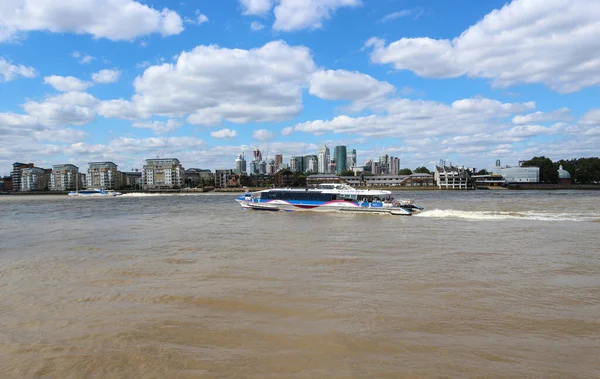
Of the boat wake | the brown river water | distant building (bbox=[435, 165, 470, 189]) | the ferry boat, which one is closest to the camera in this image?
the brown river water

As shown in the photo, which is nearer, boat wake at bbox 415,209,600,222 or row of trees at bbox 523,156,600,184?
boat wake at bbox 415,209,600,222

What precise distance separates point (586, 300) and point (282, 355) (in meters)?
8.51

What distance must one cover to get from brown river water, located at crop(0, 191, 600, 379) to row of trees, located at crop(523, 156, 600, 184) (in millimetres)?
181977

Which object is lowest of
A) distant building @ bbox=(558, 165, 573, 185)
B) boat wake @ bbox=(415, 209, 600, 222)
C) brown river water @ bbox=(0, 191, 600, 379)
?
boat wake @ bbox=(415, 209, 600, 222)

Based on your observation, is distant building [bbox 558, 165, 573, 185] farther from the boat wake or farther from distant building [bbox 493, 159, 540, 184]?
the boat wake

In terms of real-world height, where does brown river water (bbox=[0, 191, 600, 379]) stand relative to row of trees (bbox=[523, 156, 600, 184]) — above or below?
below

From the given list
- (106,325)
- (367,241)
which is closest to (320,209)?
(367,241)

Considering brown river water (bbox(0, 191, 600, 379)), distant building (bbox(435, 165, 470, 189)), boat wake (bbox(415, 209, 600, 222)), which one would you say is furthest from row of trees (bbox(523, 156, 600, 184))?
brown river water (bbox(0, 191, 600, 379))

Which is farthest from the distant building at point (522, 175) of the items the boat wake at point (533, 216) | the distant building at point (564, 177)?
the boat wake at point (533, 216)

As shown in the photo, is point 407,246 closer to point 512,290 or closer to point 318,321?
point 512,290

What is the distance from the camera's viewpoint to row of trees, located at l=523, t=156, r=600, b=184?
6511 inches

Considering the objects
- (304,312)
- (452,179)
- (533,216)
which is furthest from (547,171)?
(304,312)

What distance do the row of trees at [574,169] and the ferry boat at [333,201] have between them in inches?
6371

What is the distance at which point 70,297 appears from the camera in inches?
451
